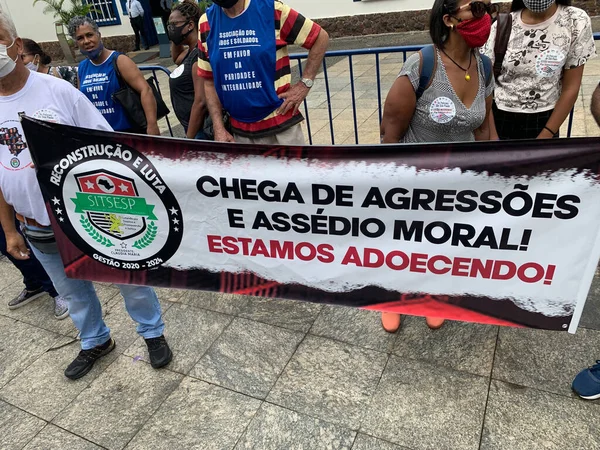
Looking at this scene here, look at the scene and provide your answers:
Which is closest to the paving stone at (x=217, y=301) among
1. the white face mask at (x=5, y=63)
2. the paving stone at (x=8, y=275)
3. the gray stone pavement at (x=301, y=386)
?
the gray stone pavement at (x=301, y=386)

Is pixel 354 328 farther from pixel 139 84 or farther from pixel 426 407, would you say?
pixel 139 84

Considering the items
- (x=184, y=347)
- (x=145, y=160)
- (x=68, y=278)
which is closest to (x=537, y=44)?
(x=145, y=160)

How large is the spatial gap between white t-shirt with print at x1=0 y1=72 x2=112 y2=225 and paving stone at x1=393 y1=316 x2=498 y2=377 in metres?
2.13

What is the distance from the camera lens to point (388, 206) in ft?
6.89

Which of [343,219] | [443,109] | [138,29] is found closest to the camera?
[343,219]

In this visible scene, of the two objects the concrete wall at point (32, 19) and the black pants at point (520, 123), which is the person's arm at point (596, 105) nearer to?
the black pants at point (520, 123)

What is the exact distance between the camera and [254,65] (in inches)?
115

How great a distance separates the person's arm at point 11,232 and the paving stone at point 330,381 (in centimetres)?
164

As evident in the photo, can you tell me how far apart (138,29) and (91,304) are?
15705 mm

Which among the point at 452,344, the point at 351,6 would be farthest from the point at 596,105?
the point at 351,6

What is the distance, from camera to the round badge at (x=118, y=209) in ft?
7.73

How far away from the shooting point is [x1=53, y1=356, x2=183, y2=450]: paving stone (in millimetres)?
2568

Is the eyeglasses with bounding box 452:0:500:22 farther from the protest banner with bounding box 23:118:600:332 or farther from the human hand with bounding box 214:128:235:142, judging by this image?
the human hand with bounding box 214:128:235:142

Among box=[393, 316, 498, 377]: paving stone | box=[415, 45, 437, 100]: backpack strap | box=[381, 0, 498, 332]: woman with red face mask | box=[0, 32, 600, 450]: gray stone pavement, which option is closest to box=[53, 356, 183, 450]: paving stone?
box=[0, 32, 600, 450]: gray stone pavement
